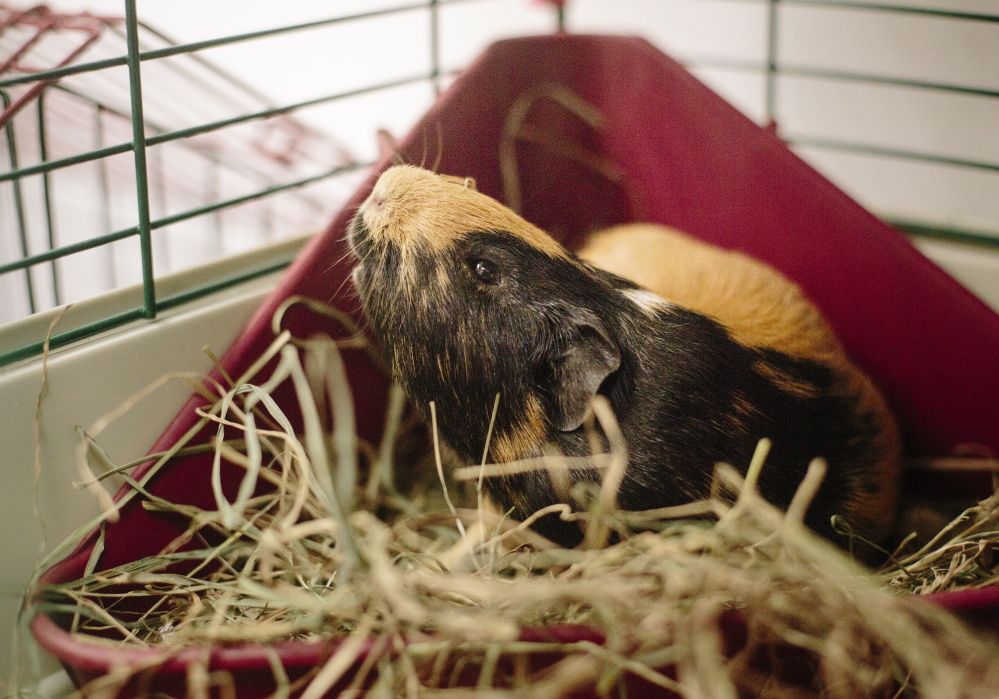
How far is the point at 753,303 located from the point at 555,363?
0.49 m

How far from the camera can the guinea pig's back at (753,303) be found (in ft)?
4.07

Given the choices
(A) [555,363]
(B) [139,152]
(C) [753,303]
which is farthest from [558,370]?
(B) [139,152]

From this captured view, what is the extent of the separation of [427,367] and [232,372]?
0.35 m

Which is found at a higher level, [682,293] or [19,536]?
[682,293]

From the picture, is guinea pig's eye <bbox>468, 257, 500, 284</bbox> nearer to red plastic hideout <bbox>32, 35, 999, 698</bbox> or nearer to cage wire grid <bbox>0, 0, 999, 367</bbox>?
red plastic hideout <bbox>32, 35, 999, 698</bbox>

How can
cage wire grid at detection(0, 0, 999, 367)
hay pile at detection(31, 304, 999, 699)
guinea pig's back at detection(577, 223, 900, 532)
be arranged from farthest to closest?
guinea pig's back at detection(577, 223, 900, 532), cage wire grid at detection(0, 0, 999, 367), hay pile at detection(31, 304, 999, 699)

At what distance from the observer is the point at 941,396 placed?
1472 millimetres

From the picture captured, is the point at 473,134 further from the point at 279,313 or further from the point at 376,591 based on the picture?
the point at 376,591

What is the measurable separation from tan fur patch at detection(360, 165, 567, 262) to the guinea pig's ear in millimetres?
135

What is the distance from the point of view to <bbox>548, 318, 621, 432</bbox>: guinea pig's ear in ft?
3.49

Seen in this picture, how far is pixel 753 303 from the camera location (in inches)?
54.5

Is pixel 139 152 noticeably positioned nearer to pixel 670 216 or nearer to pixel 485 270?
pixel 485 270

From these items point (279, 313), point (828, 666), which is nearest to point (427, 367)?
point (279, 313)

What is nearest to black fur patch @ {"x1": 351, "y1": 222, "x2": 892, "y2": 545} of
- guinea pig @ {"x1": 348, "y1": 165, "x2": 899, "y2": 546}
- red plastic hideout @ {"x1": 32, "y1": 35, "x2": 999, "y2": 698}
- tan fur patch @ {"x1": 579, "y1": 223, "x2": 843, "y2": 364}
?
guinea pig @ {"x1": 348, "y1": 165, "x2": 899, "y2": 546}
